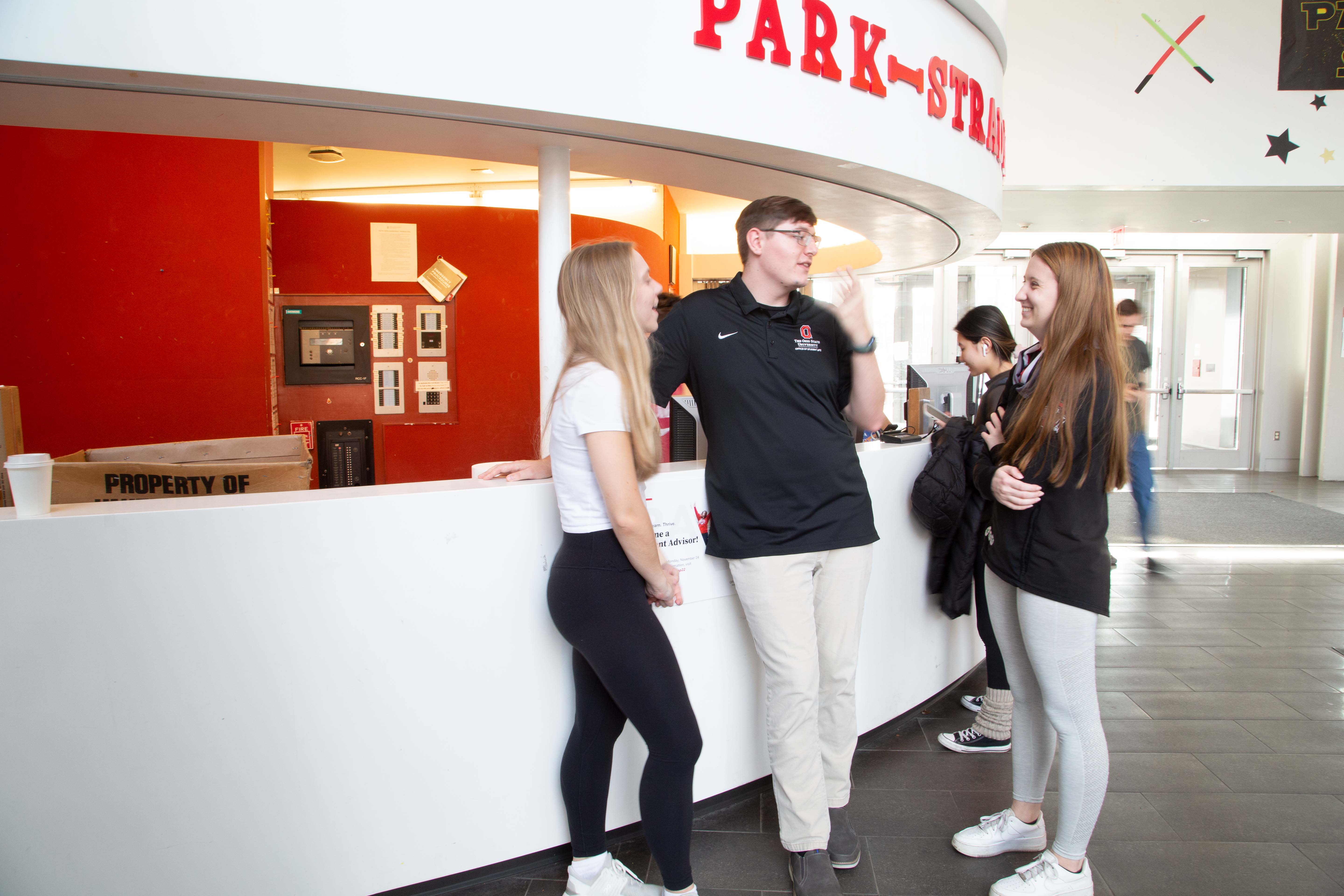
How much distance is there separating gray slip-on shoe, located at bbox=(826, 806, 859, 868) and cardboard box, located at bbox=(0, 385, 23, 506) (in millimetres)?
2472

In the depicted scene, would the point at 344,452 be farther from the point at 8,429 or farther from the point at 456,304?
the point at 8,429

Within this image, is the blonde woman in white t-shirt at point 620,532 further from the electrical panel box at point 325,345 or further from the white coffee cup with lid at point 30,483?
the electrical panel box at point 325,345

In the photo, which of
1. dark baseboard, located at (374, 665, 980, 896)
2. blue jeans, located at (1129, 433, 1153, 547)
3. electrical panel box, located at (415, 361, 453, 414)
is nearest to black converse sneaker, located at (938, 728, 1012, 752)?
dark baseboard, located at (374, 665, 980, 896)

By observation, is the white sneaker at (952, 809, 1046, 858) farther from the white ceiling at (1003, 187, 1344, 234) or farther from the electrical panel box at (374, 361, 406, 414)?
the white ceiling at (1003, 187, 1344, 234)

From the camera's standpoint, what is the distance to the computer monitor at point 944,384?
396 centimetres

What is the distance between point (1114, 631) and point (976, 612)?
1.52 metres

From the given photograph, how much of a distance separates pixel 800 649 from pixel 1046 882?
2.59ft

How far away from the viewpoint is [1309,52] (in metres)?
6.12

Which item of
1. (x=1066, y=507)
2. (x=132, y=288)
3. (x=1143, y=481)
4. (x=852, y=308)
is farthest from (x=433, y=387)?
(x=1143, y=481)

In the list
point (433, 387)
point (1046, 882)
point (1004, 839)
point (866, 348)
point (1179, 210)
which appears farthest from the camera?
point (1179, 210)

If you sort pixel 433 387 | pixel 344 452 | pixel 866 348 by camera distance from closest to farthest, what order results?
pixel 866 348
pixel 344 452
pixel 433 387

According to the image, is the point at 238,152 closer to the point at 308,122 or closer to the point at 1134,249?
the point at 308,122

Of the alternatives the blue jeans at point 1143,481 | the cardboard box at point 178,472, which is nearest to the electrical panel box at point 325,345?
the cardboard box at point 178,472

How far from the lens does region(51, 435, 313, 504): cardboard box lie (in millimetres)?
2008
